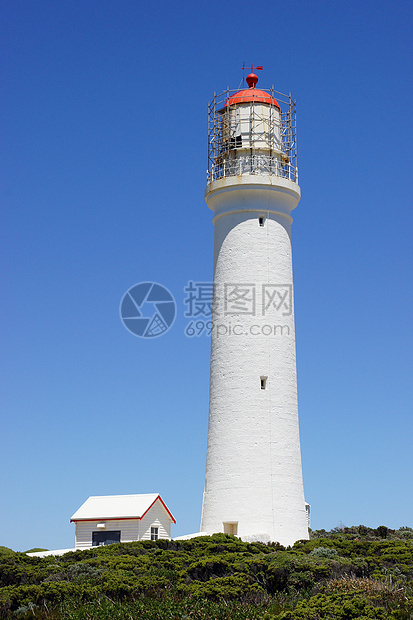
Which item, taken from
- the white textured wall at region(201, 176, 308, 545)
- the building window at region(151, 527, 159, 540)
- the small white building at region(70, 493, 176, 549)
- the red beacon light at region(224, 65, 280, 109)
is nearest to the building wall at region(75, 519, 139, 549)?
the small white building at region(70, 493, 176, 549)

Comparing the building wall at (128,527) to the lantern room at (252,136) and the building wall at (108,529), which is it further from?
the lantern room at (252,136)

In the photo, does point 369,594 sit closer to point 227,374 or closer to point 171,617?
point 171,617

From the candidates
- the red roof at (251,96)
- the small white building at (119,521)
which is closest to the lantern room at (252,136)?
the red roof at (251,96)

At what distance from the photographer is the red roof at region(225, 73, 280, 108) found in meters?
32.4

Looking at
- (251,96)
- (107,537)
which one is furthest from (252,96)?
(107,537)

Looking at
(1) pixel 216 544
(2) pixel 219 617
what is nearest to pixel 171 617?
(2) pixel 219 617

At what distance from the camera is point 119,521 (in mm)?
30719

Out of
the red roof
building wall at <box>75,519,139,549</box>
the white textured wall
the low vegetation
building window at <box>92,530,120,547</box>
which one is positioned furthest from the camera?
the red roof

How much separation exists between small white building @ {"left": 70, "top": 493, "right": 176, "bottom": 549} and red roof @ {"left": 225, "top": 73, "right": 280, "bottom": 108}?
1472cm

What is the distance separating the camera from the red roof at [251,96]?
32.4 m

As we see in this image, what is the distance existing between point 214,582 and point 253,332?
34.3ft

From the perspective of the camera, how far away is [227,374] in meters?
30.1

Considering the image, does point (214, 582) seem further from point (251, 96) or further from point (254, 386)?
point (251, 96)

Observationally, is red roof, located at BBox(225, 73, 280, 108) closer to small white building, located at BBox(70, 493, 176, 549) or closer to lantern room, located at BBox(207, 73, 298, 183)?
lantern room, located at BBox(207, 73, 298, 183)
